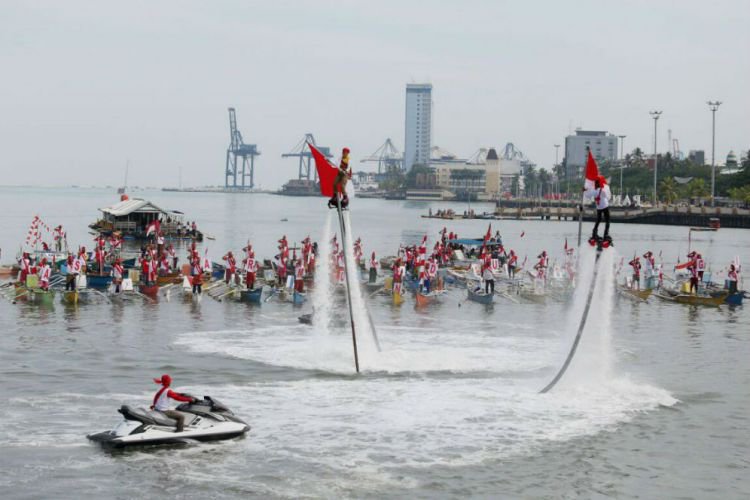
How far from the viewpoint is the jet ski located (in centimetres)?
2659

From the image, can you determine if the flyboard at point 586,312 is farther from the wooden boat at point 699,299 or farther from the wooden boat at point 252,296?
the wooden boat at point 699,299

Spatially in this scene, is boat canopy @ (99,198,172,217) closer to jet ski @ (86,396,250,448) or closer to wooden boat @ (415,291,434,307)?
wooden boat @ (415,291,434,307)

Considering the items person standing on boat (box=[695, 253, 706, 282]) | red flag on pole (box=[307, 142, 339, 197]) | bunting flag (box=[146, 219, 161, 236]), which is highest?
red flag on pole (box=[307, 142, 339, 197])

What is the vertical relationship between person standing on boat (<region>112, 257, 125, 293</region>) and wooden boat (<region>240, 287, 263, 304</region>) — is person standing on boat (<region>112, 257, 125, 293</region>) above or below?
above

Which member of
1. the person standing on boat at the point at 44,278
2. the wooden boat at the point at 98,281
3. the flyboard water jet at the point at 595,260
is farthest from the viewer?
the wooden boat at the point at 98,281

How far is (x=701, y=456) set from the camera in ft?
93.2

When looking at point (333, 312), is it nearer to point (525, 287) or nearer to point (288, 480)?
point (525, 287)

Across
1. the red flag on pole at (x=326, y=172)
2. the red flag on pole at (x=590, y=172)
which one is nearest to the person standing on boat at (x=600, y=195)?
the red flag on pole at (x=590, y=172)

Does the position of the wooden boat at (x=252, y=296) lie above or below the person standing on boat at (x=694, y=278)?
below

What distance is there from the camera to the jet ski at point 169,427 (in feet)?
87.2

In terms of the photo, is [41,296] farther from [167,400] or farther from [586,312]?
[586,312]

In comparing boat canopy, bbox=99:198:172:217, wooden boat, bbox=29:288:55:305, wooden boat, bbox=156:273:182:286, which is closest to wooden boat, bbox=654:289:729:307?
wooden boat, bbox=156:273:182:286

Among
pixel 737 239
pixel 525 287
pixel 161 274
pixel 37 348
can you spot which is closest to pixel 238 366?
pixel 37 348

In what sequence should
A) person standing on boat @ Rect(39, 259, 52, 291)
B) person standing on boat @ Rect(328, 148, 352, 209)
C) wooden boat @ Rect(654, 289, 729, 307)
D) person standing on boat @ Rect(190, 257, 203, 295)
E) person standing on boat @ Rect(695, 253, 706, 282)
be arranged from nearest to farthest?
person standing on boat @ Rect(328, 148, 352, 209) → person standing on boat @ Rect(39, 259, 52, 291) → person standing on boat @ Rect(190, 257, 203, 295) → wooden boat @ Rect(654, 289, 729, 307) → person standing on boat @ Rect(695, 253, 706, 282)
